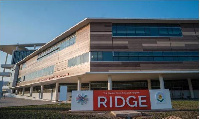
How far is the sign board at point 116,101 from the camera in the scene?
10633 millimetres

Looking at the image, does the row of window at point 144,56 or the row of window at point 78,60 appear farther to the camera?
the row of window at point 78,60

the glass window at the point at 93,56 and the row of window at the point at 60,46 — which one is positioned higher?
the row of window at the point at 60,46

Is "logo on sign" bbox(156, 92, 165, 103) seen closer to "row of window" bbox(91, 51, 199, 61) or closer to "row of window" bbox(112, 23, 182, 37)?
"row of window" bbox(91, 51, 199, 61)

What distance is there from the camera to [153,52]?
75.7 ft

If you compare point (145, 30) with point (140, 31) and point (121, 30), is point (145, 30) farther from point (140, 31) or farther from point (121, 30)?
point (121, 30)

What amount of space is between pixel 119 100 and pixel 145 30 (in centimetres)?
1633

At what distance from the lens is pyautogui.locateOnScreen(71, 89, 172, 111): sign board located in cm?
1063

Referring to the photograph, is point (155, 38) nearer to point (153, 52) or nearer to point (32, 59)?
point (153, 52)

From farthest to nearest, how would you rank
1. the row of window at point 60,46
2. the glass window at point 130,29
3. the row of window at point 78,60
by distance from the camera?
the row of window at point 60,46, the glass window at point 130,29, the row of window at point 78,60

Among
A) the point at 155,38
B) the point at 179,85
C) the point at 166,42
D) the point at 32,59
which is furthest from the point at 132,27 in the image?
the point at 32,59

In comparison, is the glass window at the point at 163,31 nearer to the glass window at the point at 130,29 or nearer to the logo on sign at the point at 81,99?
the glass window at the point at 130,29

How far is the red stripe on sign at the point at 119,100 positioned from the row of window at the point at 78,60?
12480mm

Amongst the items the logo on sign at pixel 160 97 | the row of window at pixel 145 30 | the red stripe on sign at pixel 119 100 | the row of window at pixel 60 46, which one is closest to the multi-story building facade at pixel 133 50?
the row of window at pixel 145 30

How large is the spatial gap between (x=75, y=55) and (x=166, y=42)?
1375 centimetres
